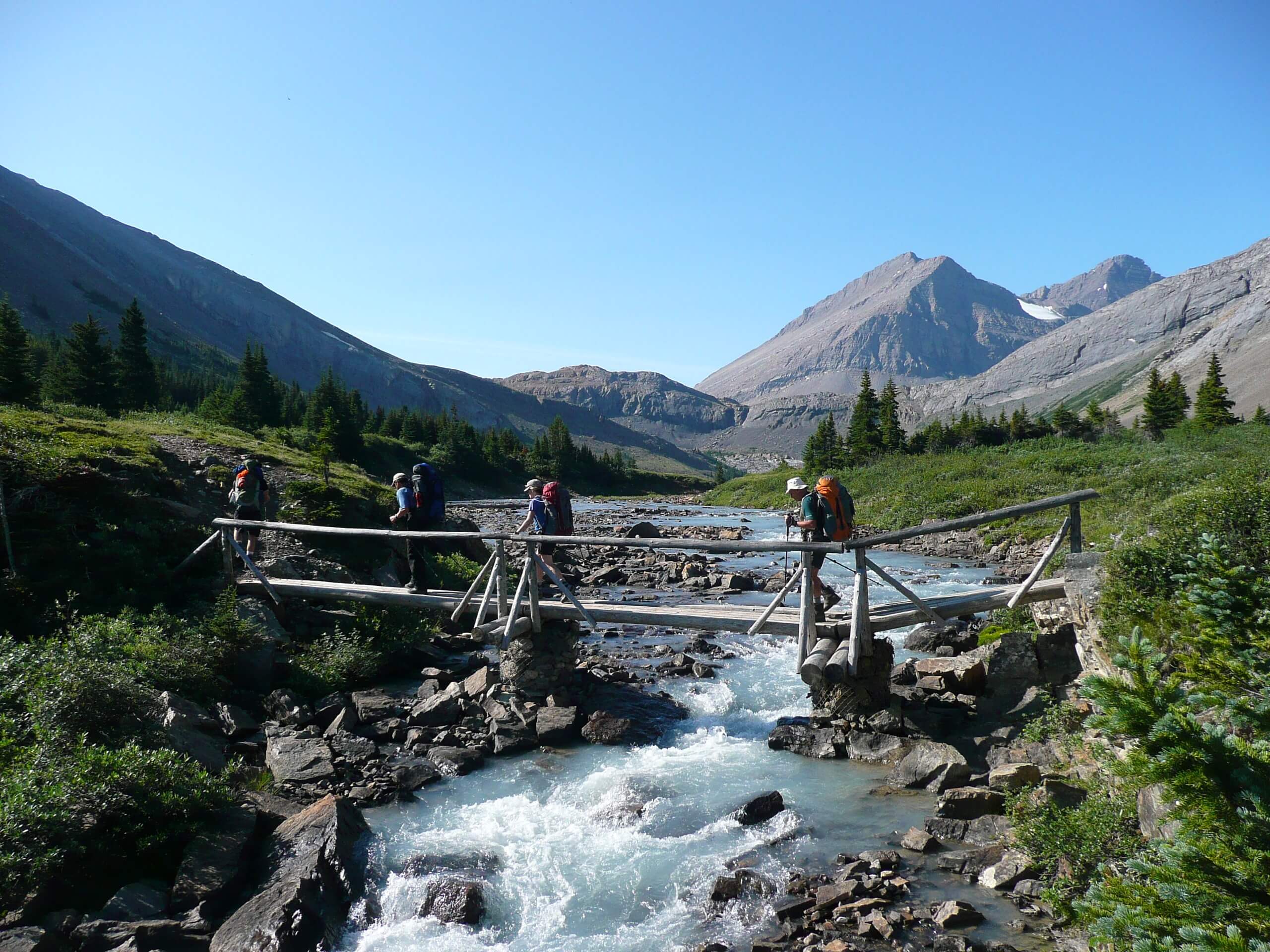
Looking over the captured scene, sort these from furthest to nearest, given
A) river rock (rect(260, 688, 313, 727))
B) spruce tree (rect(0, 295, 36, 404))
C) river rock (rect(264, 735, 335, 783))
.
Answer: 1. spruce tree (rect(0, 295, 36, 404))
2. river rock (rect(260, 688, 313, 727))
3. river rock (rect(264, 735, 335, 783))

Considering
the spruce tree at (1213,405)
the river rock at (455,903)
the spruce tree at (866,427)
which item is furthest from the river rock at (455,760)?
the spruce tree at (866,427)

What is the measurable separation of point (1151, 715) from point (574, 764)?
9294 millimetres

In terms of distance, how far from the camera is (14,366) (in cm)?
3067

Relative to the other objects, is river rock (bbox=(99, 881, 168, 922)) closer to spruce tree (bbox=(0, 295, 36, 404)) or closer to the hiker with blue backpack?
the hiker with blue backpack

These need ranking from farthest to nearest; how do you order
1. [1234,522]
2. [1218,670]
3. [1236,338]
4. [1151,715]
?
[1236,338]
[1234,522]
[1218,670]
[1151,715]

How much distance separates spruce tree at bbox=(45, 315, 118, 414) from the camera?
140 feet

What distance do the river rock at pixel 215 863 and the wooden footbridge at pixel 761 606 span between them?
16.4 feet

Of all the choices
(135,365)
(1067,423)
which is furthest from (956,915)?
(1067,423)

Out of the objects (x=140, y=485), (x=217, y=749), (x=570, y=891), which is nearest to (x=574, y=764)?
(x=570, y=891)

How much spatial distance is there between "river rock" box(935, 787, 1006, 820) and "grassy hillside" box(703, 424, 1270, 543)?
4.55m

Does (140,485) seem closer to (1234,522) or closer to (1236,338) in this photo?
(1234,522)

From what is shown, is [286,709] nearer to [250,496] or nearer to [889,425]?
[250,496]

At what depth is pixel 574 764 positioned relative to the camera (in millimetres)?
11312

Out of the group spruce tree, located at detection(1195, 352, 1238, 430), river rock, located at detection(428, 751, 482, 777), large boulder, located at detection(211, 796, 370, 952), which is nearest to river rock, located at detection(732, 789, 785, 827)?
river rock, located at detection(428, 751, 482, 777)
